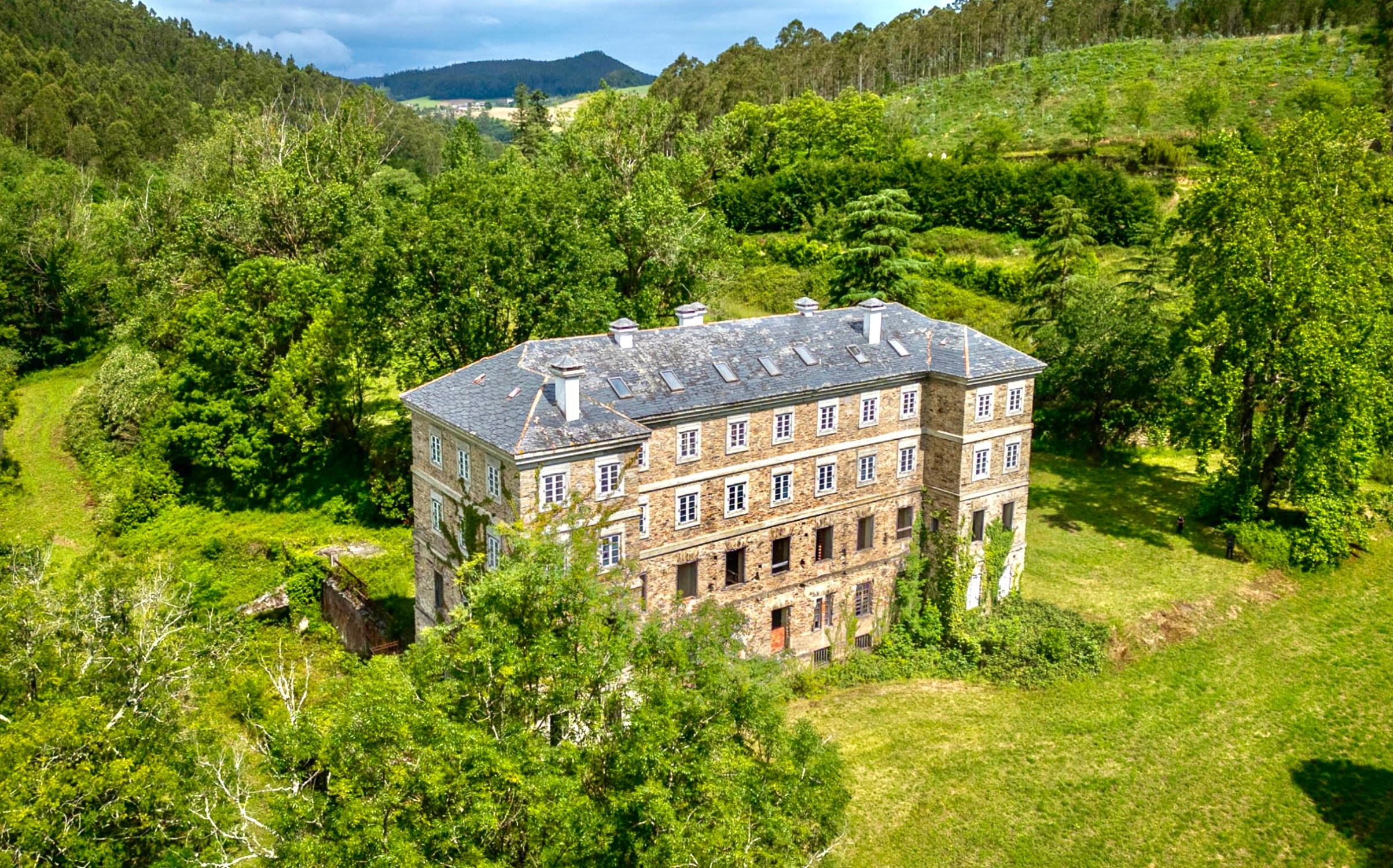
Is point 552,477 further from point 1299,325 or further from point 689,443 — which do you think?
point 1299,325

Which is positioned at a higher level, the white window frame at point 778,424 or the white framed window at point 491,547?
the white window frame at point 778,424

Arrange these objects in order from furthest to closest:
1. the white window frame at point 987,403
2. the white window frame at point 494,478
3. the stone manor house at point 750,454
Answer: the white window frame at point 987,403 < the stone manor house at point 750,454 < the white window frame at point 494,478

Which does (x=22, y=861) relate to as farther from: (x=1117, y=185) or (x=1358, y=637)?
(x=1117, y=185)

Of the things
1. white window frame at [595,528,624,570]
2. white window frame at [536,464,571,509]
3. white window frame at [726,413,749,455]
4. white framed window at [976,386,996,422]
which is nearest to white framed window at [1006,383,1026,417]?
white framed window at [976,386,996,422]

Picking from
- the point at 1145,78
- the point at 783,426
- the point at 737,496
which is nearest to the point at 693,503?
the point at 737,496

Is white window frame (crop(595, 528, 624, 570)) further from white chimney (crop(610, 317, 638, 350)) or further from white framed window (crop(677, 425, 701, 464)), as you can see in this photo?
white chimney (crop(610, 317, 638, 350))

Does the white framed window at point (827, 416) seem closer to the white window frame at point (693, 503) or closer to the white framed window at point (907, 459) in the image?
the white framed window at point (907, 459)

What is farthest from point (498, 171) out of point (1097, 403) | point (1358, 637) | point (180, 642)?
point (1358, 637)

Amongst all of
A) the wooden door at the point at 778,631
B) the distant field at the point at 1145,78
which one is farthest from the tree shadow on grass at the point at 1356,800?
the distant field at the point at 1145,78
